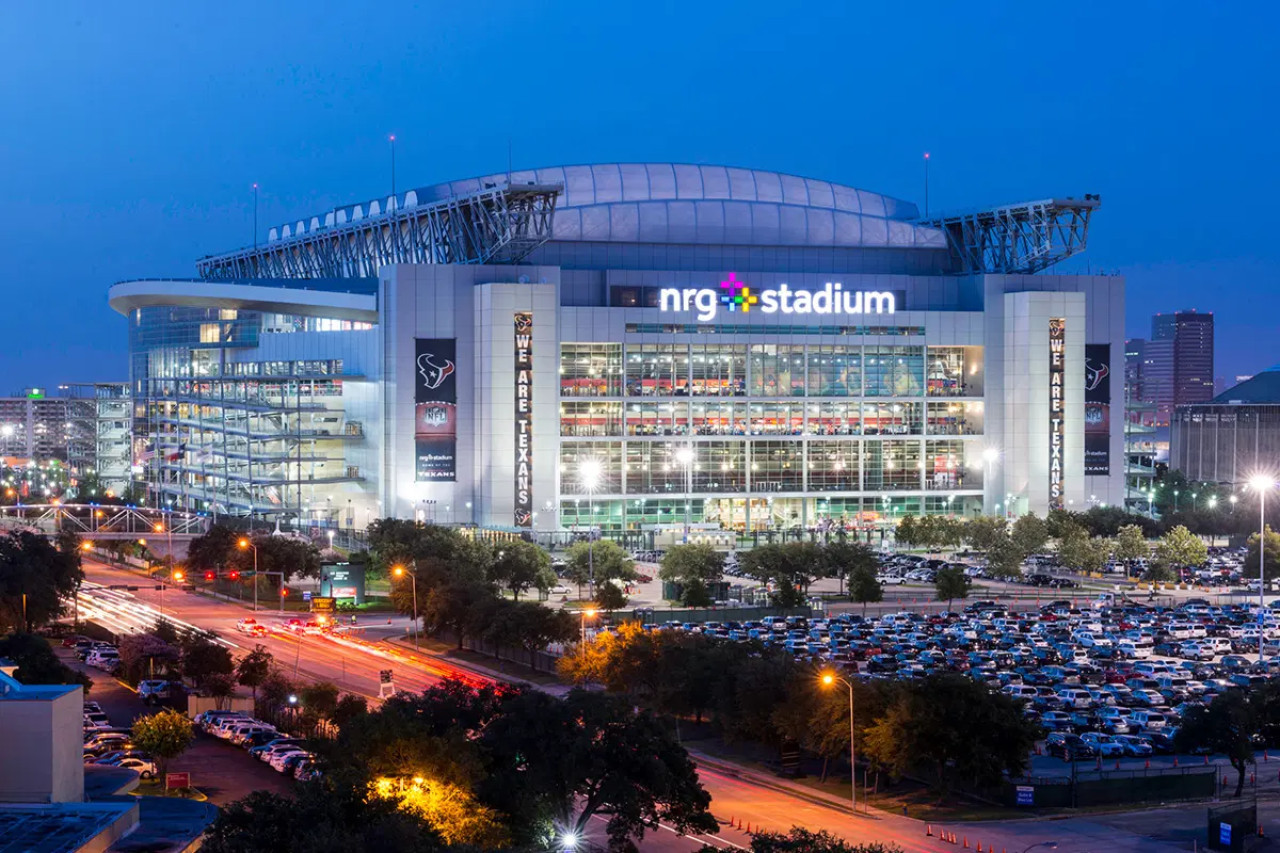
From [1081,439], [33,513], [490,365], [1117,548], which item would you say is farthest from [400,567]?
[33,513]

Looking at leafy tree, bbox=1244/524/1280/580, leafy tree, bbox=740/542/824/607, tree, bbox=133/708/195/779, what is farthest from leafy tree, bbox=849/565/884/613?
tree, bbox=133/708/195/779

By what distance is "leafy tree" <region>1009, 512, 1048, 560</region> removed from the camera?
5012 inches

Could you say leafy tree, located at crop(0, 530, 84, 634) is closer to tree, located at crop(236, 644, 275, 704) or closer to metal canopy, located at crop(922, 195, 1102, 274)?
tree, located at crop(236, 644, 275, 704)

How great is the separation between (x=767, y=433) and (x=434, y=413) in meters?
31.2

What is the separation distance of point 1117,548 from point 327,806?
313 ft

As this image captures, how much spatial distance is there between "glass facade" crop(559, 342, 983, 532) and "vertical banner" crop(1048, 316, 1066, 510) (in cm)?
655

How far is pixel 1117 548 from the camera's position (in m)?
124

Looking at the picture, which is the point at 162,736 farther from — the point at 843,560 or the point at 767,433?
the point at 767,433

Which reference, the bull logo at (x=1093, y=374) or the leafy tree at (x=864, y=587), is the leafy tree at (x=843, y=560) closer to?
the leafy tree at (x=864, y=587)

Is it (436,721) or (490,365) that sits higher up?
(490,365)

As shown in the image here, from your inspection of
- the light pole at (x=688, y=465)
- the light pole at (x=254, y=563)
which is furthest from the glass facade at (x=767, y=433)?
the light pole at (x=254, y=563)

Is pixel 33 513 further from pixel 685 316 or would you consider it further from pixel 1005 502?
pixel 1005 502

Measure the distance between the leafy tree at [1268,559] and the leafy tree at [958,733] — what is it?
66.1 meters

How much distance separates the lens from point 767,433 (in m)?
152
